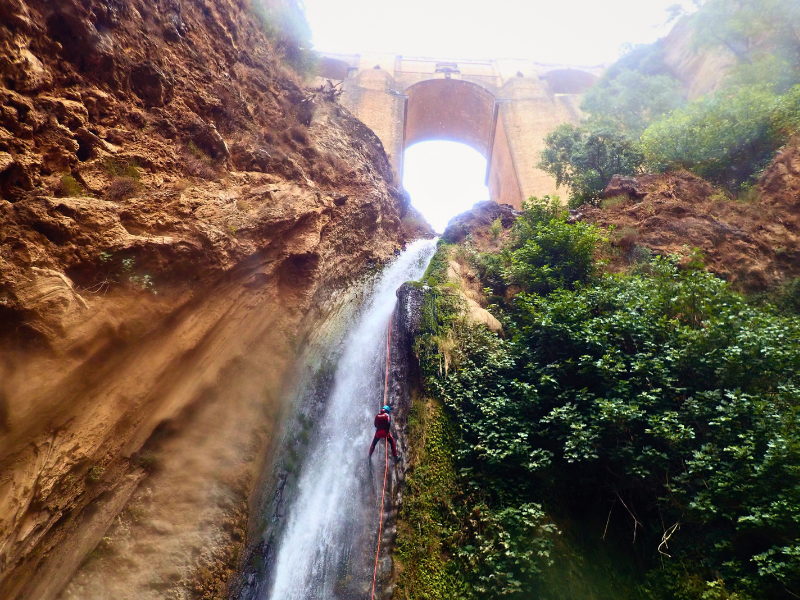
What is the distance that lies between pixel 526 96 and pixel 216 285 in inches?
961

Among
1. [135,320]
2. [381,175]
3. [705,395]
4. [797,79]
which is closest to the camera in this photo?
[705,395]

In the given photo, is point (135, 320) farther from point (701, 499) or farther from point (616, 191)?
point (616, 191)

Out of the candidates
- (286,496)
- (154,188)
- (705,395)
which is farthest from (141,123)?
(705,395)

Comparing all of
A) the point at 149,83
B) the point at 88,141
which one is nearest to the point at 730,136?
the point at 149,83

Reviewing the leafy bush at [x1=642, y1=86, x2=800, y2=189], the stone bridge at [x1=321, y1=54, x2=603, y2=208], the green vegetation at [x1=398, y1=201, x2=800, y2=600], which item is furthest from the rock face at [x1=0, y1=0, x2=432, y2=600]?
the stone bridge at [x1=321, y1=54, x2=603, y2=208]

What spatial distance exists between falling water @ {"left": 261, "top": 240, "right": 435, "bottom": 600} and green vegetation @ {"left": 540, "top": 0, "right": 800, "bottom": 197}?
940cm

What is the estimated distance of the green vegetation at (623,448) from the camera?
4.70m

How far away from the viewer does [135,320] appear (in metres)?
6.07

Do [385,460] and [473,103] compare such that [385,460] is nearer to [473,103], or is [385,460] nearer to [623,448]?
[623,448]

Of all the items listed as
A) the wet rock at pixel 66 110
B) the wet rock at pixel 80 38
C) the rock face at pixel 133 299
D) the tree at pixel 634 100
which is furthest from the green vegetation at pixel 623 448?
the tree at pixel 634 100

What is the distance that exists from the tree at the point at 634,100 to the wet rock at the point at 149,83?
55.5 ft

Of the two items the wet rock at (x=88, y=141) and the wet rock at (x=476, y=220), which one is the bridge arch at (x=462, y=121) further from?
the wet rock at (x=88, y=141)

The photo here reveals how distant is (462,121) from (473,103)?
1499 millimetres

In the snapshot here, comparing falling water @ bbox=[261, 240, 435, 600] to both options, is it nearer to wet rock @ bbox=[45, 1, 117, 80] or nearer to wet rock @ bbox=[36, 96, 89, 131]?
wet rock @ bbox=[36, 96, 89, 131]
